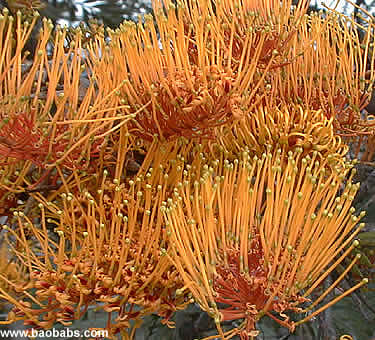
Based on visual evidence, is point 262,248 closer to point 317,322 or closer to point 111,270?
point 111,270

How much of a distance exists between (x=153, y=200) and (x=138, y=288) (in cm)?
12

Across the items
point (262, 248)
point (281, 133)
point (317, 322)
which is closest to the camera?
point (262, 248)

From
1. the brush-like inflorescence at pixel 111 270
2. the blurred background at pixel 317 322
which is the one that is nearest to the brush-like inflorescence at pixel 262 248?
the brush-like inflorescence at pixel 111 270

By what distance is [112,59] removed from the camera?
23.3 inches

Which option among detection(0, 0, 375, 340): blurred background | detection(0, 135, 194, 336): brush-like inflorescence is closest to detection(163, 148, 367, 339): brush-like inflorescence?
detection(0, 135, 194, 336): brush-like inflorescence

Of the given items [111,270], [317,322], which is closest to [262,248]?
[111,270]

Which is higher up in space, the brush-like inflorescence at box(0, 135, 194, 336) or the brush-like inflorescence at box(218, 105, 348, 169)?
the brush-like inflorescence at box(218, 105, 348, 169)

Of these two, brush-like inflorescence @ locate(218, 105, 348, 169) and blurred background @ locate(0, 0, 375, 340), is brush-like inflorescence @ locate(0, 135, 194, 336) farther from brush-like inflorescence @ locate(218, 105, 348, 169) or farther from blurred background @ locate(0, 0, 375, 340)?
blurred background @ locate(0, 0, 375, 340)

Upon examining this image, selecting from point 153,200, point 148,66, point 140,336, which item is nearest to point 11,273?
point 140,336

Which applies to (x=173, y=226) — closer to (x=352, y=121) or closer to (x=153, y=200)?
(x=153, y=200)

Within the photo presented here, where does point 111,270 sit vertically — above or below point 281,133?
below

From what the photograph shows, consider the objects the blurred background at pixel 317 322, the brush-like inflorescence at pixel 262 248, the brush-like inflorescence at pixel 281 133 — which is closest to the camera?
the brush-like inflorescence at pixel 262 248

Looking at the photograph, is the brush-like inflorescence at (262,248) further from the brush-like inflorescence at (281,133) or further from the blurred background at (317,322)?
the blurred background at (317,322)

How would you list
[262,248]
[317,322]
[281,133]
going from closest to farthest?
[262,248], [281,133], [317,322]
